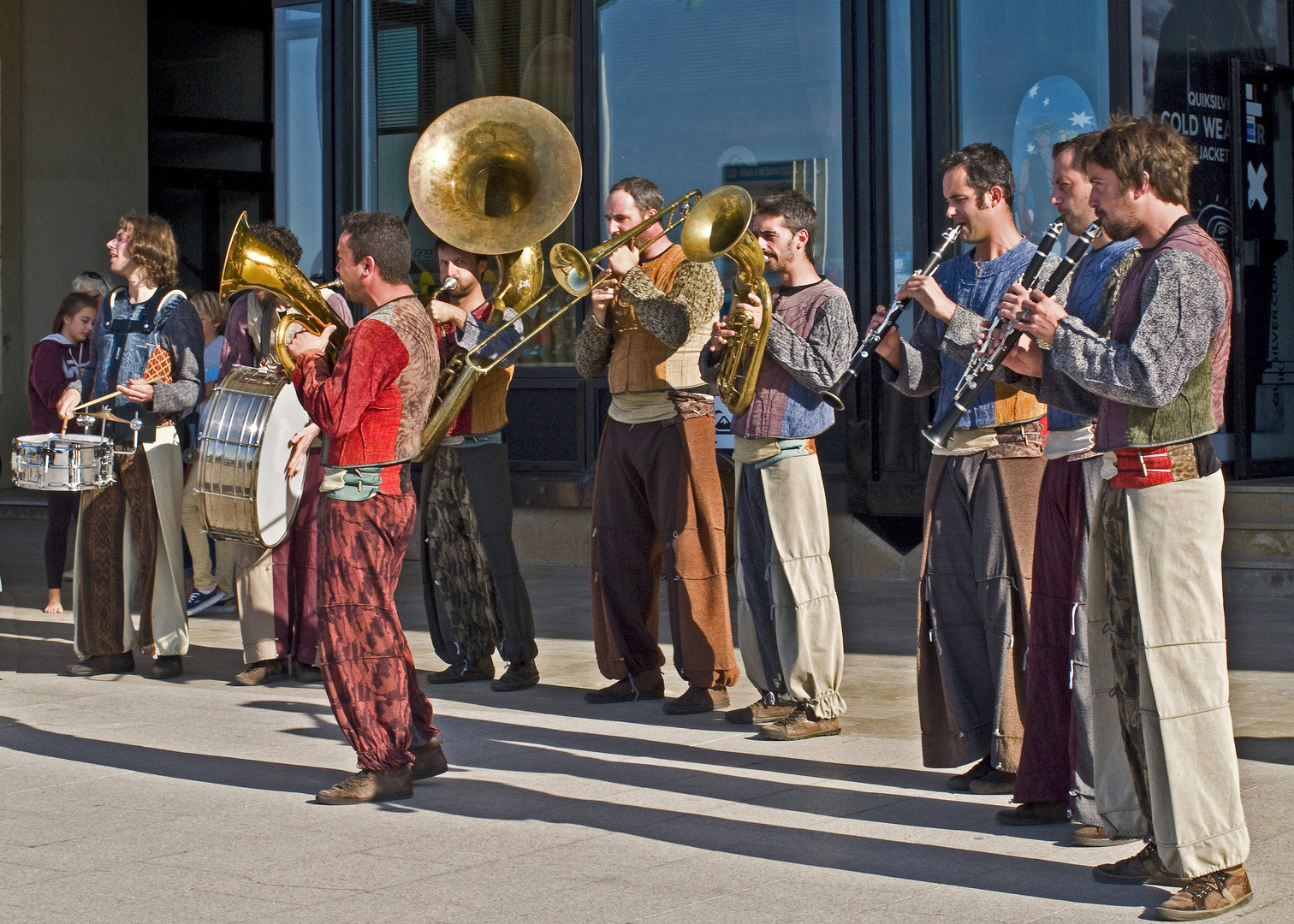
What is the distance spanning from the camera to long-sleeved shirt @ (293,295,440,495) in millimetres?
4957

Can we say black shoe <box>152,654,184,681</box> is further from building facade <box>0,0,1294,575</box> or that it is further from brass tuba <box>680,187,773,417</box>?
building facade <box>0,0,1294,575</box>

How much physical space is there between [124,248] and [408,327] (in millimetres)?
2589

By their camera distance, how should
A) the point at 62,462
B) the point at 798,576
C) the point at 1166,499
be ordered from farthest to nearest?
the point at 62,462, the point at 798,576, the point at 1166,499

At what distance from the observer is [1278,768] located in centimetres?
510

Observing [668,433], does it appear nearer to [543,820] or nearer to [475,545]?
[475,545]

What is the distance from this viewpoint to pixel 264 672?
714 cm

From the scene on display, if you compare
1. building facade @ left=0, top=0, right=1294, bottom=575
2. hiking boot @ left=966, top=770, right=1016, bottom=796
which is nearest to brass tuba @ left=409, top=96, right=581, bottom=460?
hiking boot @ left=966, top=770, right=1016, bottom=796

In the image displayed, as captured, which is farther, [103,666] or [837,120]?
[837,120]

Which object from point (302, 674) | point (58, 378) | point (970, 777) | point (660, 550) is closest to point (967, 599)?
point (970, 777)

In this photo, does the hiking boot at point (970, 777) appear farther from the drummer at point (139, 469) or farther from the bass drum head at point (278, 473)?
the drummer at point (139, 469)

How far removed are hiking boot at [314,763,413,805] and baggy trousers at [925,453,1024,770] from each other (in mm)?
1664

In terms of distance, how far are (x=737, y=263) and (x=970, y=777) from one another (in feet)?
6.15

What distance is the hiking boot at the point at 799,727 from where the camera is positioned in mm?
5738

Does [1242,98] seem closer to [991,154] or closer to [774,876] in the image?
[991,154]
